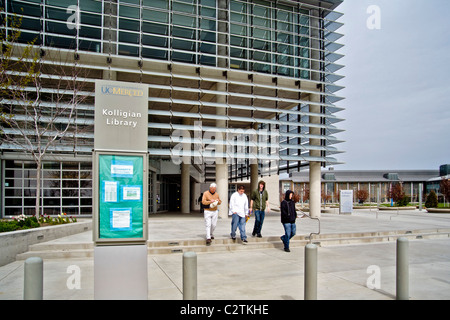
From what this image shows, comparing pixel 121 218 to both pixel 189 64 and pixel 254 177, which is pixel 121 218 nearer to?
pixel 189 64

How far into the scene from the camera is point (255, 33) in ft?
78.2

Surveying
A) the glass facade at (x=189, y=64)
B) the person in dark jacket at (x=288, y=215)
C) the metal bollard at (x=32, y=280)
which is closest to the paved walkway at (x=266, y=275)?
the person in dark jacket at (x=288, y=215)

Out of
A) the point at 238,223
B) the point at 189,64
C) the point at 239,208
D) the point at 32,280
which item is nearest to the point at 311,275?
the point at 32,280

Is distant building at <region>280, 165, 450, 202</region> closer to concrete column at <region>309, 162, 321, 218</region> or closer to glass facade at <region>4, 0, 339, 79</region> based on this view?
concrete column at <region>309, 162, 321, 218</region>

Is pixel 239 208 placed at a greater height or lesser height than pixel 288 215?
greater

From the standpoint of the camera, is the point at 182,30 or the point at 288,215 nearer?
the point at 288,215

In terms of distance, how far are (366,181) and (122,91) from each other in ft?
316

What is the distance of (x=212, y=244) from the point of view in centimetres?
1084

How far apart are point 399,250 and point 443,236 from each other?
11.5 metres

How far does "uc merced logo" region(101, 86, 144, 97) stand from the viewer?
4.66 metres

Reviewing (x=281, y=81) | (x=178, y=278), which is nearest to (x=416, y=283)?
(x=178, y=278)

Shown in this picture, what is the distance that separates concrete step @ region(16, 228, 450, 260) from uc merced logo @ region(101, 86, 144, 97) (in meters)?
6.39

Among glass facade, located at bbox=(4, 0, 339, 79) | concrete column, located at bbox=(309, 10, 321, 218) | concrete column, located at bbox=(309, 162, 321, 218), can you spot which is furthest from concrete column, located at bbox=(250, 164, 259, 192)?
glass facade, located at bbox=(4, 0, 339, 79)
